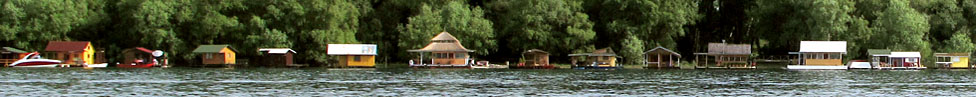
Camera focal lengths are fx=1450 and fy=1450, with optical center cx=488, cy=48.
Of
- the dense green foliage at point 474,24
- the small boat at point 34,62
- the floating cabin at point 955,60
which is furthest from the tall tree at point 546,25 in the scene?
the small boat at point 34,62

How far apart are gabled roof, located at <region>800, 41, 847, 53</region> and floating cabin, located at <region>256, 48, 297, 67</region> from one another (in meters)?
37.2

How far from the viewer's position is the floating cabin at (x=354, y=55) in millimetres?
105812

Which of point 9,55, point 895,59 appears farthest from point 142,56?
point 895,59

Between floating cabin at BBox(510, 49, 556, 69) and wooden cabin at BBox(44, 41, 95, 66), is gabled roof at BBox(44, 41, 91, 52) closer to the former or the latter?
wooden cabin at BBox(44, 41, 95, 66)

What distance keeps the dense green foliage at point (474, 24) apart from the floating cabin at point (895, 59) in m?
3.17

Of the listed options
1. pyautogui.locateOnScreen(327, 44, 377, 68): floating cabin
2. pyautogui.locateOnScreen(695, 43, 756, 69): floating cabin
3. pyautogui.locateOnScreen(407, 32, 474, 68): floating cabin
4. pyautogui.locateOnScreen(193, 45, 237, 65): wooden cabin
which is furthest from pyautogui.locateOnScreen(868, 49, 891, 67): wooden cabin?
pyautogui.locateOnScreen(193, 45, 237, 65): wooden cabin

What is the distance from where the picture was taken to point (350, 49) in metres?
106

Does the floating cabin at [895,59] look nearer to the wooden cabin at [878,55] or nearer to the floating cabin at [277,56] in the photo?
the wooden cabin at [878,55]

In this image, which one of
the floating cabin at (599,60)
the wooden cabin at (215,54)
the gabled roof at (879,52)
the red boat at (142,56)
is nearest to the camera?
the floating cabin at (599,60)

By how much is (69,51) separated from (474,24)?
98.5 ft

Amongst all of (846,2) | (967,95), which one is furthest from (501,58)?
(967,95)

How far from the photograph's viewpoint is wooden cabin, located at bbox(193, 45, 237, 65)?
350ft

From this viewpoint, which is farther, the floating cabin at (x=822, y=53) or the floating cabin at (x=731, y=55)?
the floating cabin at (x=731, y=55)

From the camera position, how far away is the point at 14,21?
4225 inches
